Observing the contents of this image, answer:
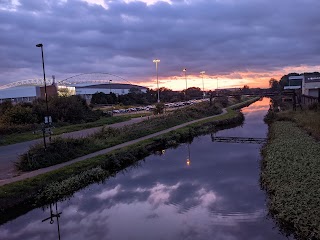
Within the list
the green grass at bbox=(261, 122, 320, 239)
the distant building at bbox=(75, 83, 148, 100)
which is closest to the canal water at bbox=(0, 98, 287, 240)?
the green grass at bbox=(261, 122, 320, 239)

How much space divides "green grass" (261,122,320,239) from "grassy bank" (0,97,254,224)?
957cm

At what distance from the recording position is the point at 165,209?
14.0 m

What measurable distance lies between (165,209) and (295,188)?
5.52 meters

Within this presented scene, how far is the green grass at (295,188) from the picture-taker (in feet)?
33.3

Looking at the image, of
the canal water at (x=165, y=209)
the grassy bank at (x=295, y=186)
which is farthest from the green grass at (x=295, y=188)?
the canal water at (x=165, y=209)

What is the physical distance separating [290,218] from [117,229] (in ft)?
21.0

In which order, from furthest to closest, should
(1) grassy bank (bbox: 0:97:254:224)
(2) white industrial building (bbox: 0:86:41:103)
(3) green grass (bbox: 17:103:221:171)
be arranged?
(2) white industrial building (bbox: 0:86:41:103), (3) green grass (bbox: 17:103:221:171), (1) grassy bank (bbox: 0:97:254:224)

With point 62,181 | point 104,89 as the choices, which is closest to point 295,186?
point 62,181

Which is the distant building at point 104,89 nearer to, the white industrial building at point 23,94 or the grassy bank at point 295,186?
the white industrial building at point 23,94

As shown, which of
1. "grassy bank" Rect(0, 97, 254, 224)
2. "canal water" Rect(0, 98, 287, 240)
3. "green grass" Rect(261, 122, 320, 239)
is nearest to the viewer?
"green grass" Rect(261, 122, 320, 239)

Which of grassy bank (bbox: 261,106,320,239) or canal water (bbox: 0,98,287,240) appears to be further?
canal water (bbox: 0,98,287,240)

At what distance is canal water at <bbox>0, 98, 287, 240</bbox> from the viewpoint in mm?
11742

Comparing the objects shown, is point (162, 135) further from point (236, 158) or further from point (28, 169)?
point (28, 169)

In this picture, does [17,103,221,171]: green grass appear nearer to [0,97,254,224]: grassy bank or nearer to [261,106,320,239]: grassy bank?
[0,97,254,224]: grassy bank
